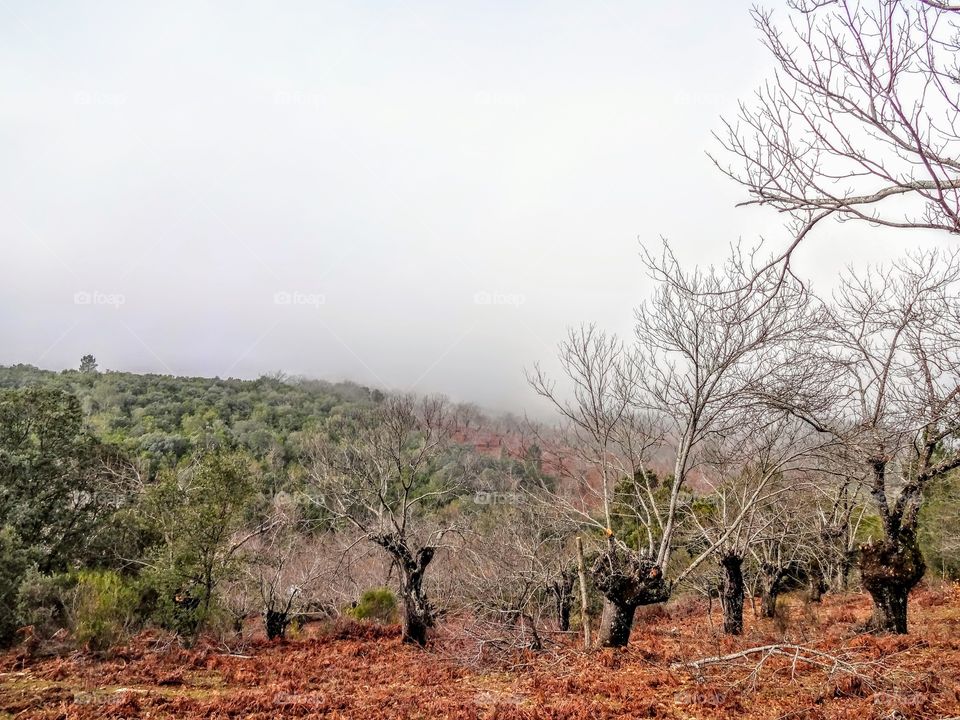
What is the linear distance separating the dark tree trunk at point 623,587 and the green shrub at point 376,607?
36.2 ft

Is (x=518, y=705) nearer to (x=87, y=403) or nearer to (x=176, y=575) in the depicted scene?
(x=176, y=575)

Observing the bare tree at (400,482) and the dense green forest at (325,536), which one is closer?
the dense green forest at (325,536)

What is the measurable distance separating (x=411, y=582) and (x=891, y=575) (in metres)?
9.05

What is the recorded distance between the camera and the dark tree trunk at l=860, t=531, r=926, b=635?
8.15m

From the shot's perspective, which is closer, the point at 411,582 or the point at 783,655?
the point at 783,655

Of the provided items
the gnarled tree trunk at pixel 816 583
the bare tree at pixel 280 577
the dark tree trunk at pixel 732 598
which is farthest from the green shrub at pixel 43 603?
the gnarled tree trunk at pixel 816 583

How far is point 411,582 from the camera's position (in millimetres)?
12219

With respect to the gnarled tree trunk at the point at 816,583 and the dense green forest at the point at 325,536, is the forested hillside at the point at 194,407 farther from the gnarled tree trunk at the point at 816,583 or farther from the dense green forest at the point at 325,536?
the gnarled tree trunk at the point at 816,583

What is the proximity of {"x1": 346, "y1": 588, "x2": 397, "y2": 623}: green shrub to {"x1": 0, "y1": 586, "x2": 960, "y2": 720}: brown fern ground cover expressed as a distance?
7.48 meters

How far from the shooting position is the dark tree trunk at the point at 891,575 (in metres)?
8.15

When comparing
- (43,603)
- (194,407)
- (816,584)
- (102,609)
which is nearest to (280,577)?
(102,609)

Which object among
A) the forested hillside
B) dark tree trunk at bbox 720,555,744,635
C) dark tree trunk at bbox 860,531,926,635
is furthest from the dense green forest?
the forested hillside

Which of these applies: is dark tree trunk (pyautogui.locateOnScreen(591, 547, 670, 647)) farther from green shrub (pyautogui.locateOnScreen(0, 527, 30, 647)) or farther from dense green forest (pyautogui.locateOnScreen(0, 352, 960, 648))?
green shrub (pyautogui.locateOnScreen(0, 527, 30, 647))

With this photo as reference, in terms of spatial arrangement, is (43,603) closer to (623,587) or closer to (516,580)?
(516,580)
